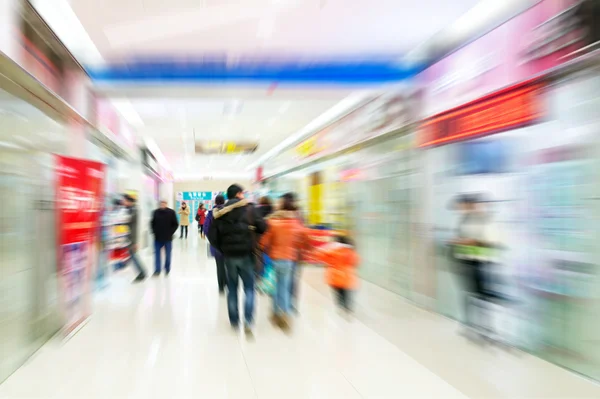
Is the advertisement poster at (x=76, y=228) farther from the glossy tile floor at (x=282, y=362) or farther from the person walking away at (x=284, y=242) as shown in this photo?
the person walking away at (x=284, y=242)

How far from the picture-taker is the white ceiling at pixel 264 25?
386 centimetres

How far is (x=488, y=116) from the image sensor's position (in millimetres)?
3838

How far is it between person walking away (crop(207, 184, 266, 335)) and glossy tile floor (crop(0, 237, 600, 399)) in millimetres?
315

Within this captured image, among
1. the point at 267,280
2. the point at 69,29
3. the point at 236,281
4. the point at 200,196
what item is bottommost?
the point at 267,280

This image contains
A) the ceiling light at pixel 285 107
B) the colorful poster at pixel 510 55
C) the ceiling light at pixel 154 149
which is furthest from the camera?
the ceiling light at pixel 154 149

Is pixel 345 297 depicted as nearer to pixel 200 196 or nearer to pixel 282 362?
pixel 282 362

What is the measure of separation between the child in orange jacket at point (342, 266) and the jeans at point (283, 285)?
507 mm

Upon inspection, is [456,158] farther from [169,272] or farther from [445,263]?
[169,272]

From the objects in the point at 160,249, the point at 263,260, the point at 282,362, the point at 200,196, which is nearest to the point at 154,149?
the point at 160,249

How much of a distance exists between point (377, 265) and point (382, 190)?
130cm

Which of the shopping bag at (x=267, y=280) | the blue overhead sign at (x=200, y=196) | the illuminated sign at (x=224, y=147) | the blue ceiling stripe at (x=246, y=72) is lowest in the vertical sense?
the shopping bag at (x=267, y=280)

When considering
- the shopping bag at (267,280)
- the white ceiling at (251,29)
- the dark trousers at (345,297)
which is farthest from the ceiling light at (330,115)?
the dark trousers at (345,297)

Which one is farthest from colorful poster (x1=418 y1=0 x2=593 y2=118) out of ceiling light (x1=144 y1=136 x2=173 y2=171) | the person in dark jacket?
ceiling light (x1=144 y1=136 x2=173 y2=171)

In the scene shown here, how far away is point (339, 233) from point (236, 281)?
1455 millimetres
